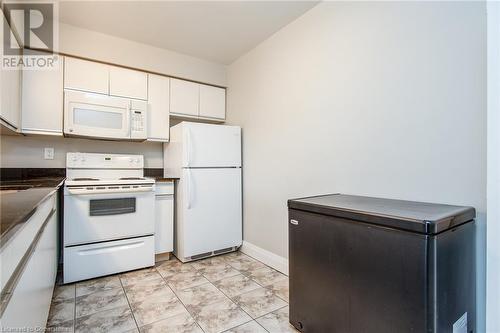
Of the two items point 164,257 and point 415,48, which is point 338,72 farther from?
point 164,257

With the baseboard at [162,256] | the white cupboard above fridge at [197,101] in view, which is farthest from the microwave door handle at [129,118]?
the baseboard at [162,256]

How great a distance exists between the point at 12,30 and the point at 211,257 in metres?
2.64

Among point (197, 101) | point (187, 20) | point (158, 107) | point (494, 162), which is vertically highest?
point (187, 20)

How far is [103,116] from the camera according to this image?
2.62 metres

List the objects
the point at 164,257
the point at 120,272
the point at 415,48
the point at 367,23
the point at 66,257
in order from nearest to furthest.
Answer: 1. the point at 415,48
2. the point at 367,23
3. the point at 66,257
4. the point at 120,272
5. the point at 164,257

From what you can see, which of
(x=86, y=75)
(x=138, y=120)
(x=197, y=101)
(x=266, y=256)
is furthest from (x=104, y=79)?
(x=266, y=256)

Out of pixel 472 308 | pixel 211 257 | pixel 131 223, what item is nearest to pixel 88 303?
pixel 131 223

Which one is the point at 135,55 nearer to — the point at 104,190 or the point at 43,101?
the point at 43,101

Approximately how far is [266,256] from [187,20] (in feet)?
7.98

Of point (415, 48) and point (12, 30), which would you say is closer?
point (415, 48)

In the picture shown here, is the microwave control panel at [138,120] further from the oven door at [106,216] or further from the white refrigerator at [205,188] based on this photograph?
the oven door at [106,216]

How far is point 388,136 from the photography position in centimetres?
168

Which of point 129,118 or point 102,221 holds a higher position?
point 129,118

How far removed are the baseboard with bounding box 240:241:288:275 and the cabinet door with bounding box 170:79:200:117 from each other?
1.72m
